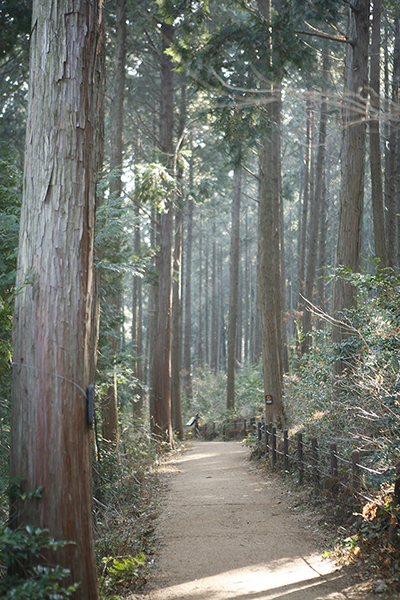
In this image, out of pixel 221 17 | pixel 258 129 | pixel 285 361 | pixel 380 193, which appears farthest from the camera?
pixel 285 361

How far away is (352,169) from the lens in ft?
29.9

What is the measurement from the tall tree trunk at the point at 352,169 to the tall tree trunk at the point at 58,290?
640 cm

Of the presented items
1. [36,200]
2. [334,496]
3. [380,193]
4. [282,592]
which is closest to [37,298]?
[36,200]

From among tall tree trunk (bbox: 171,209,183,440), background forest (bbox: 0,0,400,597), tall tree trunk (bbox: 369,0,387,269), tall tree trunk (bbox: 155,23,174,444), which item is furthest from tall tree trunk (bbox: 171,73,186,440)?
tall tree trunk (bbox: 369,0,387,269)

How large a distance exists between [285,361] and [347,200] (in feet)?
35.1

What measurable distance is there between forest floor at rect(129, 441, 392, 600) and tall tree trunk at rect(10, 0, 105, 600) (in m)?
1.66

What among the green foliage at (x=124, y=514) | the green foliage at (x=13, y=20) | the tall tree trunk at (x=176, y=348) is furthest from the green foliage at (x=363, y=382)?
the green foliage at (x=13, y=20)

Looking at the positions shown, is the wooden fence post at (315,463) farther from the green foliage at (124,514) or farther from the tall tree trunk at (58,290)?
the tall tree trunk at (58,290)

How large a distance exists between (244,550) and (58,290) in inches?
155

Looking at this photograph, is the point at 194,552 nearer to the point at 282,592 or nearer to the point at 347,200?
the point at 282,592

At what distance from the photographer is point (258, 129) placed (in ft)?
35.2

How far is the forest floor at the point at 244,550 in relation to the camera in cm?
441

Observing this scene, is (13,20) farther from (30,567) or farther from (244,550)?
(244,550)

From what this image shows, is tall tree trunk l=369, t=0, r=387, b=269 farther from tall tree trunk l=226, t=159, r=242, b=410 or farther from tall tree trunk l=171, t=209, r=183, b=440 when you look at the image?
tall tree trunk l=226, t=159, r=242, b=410
